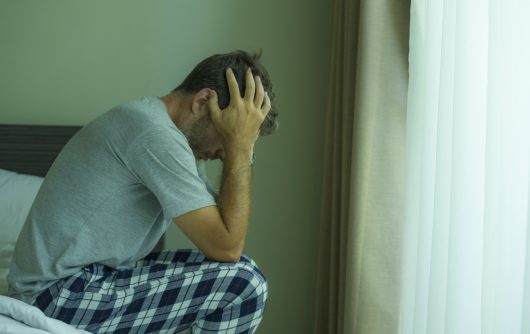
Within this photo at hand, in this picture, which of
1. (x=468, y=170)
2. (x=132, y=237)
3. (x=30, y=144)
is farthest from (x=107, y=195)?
(x=30, y=144)

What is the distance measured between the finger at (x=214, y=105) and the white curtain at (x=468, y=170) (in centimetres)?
60

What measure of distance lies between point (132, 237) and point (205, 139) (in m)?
0.32

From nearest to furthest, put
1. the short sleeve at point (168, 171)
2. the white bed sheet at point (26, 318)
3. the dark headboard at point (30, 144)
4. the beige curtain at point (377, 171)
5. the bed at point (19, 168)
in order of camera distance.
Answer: the white bed sheet at point (26, 318) < the short sleeve at point (168, 171) < the beige curtain at point (377, 171) < the bed at point (19, 168) < the dark headboard at point (30, 144)

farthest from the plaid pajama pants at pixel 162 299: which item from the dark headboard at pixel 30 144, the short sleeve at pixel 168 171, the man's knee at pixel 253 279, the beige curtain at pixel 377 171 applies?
the dark headboard at pixel 30 144

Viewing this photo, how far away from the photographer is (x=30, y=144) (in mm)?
2926

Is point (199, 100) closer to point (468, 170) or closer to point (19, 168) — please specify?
point (468, 170)

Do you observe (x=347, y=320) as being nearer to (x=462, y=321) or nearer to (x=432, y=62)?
(x=462, y=321)

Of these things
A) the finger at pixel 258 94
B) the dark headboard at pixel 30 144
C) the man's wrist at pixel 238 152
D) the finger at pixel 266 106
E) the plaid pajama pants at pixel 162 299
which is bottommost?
the plaid pajama pants at pixel 162 299

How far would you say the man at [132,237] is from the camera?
5.02 feet

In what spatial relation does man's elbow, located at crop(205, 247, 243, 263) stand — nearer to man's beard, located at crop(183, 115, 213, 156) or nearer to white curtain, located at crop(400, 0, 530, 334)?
man's beard, located at crop(183, 115, 213, 156)

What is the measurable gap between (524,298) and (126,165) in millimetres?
930

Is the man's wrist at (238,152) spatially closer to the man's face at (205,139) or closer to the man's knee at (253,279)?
the man's face at (205,139)

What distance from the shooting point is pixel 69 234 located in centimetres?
156

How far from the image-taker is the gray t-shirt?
4.97 ft
